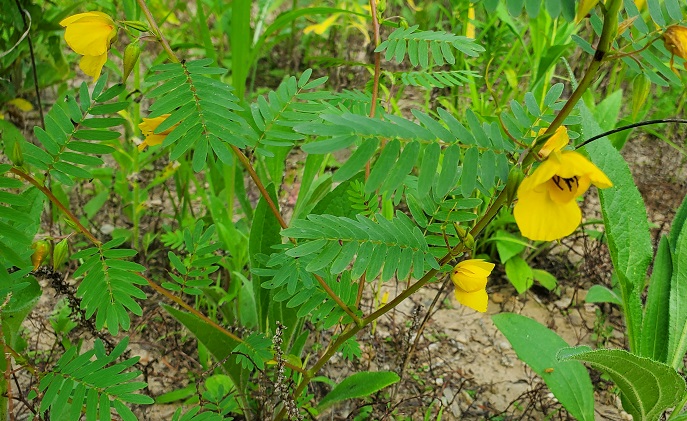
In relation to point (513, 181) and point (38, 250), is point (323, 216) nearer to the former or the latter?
point (513, 181)

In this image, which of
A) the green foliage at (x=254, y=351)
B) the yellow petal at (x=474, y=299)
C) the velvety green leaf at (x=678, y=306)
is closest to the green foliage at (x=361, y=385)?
the green foliage at (x=254, y=351)

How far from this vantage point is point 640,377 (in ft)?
3.84

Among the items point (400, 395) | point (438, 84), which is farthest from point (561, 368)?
point (438, 84)

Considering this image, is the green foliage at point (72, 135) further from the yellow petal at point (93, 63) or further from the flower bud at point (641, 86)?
the flower bud at point (641, 86)

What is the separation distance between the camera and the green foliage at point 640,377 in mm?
1105

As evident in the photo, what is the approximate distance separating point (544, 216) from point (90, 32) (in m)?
0.66

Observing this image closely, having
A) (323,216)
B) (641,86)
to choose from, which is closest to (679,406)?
(641,86)

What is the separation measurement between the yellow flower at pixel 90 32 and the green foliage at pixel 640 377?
3.02ft

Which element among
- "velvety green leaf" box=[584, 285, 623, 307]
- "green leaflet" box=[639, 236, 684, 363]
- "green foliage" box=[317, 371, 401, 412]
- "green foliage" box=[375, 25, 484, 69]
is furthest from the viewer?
"velvety green leaf" box=[584, 285, 623, 307]

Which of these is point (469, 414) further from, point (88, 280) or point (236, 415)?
point (88, 280)

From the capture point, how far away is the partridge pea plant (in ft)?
2.39

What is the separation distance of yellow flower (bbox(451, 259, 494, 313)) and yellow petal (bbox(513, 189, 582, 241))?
19cm

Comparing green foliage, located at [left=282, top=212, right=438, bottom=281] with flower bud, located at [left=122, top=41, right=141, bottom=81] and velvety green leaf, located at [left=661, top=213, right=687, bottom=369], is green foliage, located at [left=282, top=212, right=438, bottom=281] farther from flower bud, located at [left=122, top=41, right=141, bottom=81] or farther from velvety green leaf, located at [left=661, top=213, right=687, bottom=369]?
velvety green leaf, located at [left=661, top=213, right=687, bottom=369]

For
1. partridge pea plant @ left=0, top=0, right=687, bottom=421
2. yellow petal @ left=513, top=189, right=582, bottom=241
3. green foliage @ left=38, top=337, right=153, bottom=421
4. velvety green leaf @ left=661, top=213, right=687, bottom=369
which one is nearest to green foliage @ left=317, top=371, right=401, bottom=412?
partridge pea plant @ left=0, top=0, right=687, bottom=421
